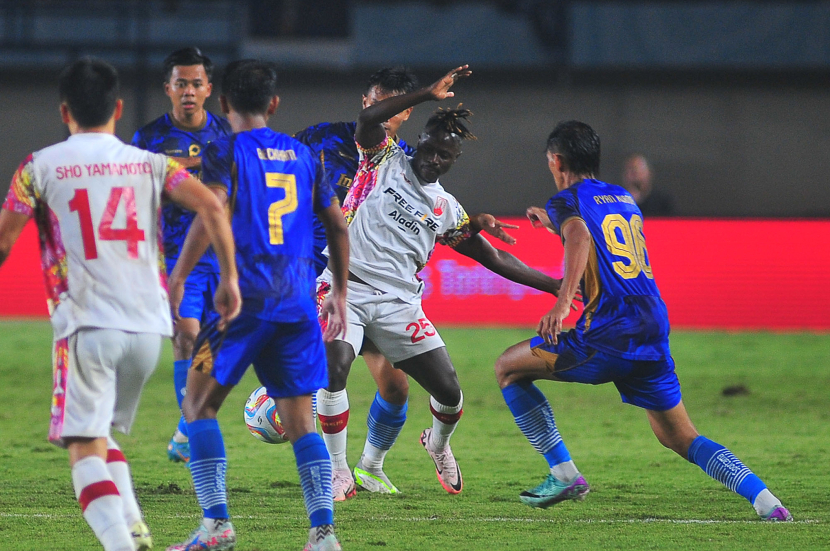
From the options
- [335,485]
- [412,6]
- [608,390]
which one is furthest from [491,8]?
[335,485]

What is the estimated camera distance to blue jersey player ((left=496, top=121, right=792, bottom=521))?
17.2 feet

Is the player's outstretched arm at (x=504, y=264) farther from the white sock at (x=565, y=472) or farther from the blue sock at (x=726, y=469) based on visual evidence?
the blue sock at (x=726, y=469)

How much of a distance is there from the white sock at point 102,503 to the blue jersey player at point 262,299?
24.0 inches

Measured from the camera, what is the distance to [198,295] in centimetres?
673

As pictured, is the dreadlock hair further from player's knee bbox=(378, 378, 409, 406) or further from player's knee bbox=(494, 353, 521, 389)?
player's knee bbox=(378, 378, 409, 406)

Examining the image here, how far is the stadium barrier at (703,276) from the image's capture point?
557 inches

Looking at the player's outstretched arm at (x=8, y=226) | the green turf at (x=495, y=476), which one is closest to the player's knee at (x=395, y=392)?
the green turf at (x=495, y=476)

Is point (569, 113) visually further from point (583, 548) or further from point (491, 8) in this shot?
point (583, 548)

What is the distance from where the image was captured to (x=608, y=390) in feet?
34.5

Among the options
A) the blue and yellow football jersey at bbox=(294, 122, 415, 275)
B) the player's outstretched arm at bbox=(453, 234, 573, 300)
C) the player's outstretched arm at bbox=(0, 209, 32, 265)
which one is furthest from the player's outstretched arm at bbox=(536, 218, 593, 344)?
the player's outstretched arm at bbox=(0, 209, 32, 265)

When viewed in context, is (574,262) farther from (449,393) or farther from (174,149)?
(174,149)

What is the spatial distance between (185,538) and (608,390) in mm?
6449

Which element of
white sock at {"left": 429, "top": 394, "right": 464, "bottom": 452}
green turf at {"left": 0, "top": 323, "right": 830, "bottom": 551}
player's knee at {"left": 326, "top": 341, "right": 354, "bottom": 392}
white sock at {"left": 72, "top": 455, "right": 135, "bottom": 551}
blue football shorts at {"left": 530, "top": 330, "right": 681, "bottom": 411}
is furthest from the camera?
white sock at {"left": 429, "top": 394, "right": 464, "bottom": 452}

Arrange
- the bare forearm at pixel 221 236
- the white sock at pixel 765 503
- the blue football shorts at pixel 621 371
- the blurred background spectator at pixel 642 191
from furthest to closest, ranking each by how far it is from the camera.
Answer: the blurred background spectator at pixel 642 191, the blue football shorts at pixel 621 371, the white sock at pixel 765 503, the bare forearm at pixel 221 236
